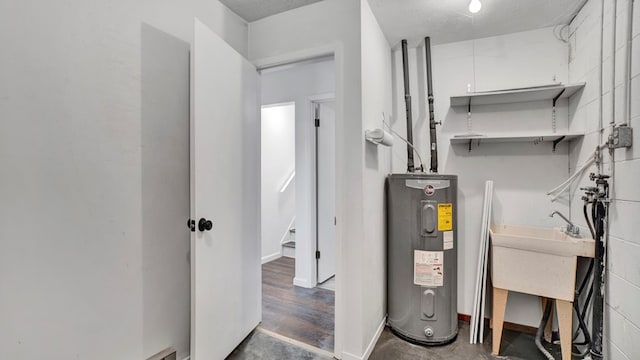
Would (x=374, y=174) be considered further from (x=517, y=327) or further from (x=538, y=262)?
(x=517, y=327)

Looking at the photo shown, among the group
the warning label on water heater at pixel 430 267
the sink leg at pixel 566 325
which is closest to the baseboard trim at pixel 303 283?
the warning label on water heater at pixel 430 267

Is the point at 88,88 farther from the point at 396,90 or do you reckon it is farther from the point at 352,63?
the point at 396,90

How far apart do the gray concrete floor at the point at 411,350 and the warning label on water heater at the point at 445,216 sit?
0.88 m

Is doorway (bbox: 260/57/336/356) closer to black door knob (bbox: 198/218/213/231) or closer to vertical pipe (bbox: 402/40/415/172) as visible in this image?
vertical pipe (bbox: 402/40/415/172)

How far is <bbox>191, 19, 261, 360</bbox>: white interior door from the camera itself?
5.12 ft

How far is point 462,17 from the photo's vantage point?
6.59ft

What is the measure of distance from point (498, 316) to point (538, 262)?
1.56 feet

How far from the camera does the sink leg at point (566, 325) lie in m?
1.75

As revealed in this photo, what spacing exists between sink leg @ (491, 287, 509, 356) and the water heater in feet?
0.86

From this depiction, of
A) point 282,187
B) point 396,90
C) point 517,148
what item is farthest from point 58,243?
point 282,187

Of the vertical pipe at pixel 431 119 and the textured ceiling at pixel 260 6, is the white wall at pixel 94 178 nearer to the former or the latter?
the textured ceiling at pixel 260 6

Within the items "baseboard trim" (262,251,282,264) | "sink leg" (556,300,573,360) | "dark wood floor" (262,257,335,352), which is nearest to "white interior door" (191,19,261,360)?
"dark wood floor" (262,257,335,352)

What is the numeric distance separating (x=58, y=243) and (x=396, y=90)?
2.57 m

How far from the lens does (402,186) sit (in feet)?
6.93
